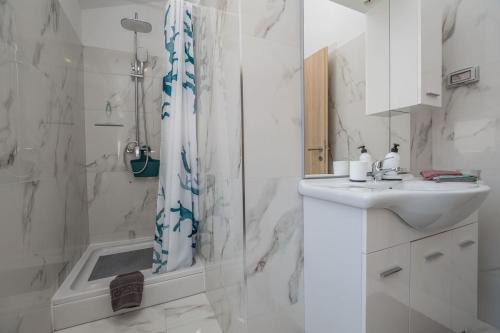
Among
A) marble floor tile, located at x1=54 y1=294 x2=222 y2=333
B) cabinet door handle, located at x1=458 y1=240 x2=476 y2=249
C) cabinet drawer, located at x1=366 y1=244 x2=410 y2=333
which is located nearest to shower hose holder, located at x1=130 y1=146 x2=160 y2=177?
marble floor tile, located at x1=54 y1=294 x2=222 y2=333

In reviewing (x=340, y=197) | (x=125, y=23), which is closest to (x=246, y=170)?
(x=340, y=197)

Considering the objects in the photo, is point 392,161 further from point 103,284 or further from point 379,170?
point 103,284

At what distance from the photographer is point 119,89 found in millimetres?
1951

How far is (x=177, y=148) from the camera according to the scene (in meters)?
1.43

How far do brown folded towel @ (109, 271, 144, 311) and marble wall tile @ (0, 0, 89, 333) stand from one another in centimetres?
28

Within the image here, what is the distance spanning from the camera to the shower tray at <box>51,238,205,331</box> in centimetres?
115

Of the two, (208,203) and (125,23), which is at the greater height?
(125,23)

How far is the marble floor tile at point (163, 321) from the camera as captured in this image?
114 cm

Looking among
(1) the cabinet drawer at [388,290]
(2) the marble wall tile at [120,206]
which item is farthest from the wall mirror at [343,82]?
(2) the marble wall tile at [120,206]

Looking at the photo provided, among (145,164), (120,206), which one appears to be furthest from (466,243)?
(120,206)

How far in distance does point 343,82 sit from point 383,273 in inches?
33.1

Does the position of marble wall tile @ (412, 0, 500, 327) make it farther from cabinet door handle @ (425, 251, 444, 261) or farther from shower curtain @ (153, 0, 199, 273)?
shower curtain @ (153, 0, 199, 273)

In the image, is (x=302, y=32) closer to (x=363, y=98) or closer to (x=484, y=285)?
(x=363, y=98)

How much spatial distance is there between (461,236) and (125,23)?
242 cm
